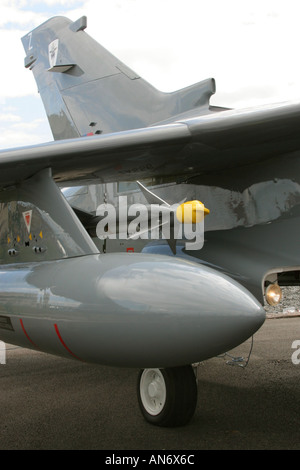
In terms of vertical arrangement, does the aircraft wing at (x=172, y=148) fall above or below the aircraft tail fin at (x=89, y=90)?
below

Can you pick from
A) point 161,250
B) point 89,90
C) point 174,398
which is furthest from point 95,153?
point 89,90

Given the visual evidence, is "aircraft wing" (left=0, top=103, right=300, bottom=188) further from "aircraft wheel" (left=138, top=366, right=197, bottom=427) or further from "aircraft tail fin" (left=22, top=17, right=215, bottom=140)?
"aircraft wheel" (left=138, top=366, right=197, bottom=427)

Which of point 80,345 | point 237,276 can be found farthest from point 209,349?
point 237,276

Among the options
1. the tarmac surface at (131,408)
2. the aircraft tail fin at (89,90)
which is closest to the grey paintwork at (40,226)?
the tarmac surface at (131,408)

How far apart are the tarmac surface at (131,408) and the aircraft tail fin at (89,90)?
307 centimetres

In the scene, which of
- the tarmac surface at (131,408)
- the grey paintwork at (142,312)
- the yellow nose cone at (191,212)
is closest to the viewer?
the grey paintwork at (142,312)

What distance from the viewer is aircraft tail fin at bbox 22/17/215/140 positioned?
21.2ft

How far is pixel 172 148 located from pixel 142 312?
188 centimetres

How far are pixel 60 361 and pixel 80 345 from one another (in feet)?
15.0

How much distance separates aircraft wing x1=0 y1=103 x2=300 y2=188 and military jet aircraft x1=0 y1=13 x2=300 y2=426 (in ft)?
0.03

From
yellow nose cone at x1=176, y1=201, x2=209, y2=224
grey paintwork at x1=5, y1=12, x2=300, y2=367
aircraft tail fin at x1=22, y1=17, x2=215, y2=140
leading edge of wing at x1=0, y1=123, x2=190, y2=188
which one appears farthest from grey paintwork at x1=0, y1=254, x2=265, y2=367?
aircraft tail fin at x1=22, y1=17, x2=215, y2=140

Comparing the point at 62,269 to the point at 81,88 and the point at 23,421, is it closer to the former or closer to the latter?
the point at 23,421

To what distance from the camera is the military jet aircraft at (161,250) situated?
317 cm

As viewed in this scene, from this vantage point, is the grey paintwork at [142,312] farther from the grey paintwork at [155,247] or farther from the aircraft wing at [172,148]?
the aircraft wing at [172,148]
